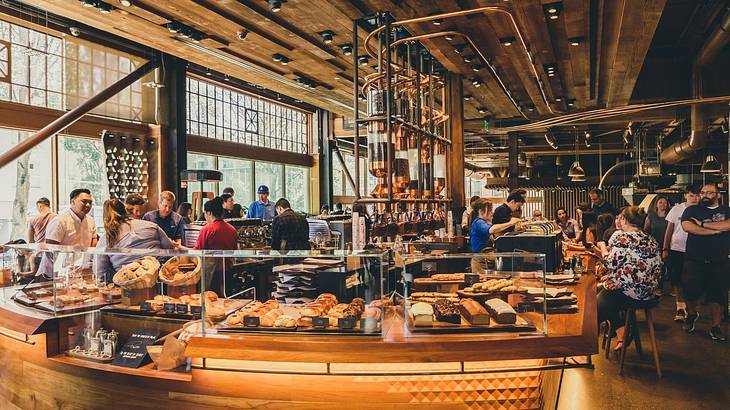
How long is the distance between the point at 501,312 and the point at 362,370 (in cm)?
69

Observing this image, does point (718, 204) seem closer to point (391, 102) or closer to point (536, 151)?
point (391, 102)

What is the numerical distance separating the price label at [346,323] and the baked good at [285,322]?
0.73 feet

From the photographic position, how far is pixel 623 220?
4.59 m

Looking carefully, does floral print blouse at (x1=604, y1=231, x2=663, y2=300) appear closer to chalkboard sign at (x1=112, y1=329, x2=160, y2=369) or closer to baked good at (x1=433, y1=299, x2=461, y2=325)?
baked good at (x1=433, y1=299, x2=461, y2=325)

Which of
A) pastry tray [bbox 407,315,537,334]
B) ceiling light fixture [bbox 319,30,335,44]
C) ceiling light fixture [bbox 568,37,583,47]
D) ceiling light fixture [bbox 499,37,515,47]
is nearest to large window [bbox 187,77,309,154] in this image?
ceiling light fixture [bbox 319,30,335,44]

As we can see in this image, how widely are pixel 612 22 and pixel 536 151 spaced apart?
10882 mm

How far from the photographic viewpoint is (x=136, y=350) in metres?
2.91

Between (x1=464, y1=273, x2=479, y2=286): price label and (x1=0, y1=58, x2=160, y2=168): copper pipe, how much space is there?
6324 mm

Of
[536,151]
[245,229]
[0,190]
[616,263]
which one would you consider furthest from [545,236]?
[536,151]

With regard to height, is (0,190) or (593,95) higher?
(593,95)

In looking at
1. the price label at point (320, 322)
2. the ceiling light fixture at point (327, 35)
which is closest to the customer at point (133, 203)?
the ceiling light fixture at point (327, 35)

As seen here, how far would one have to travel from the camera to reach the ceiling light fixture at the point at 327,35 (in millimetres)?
4986

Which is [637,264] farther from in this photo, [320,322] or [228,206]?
[228,206]

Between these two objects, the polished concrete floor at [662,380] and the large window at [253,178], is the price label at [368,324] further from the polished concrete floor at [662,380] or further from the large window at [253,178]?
the large window at [253,178]
